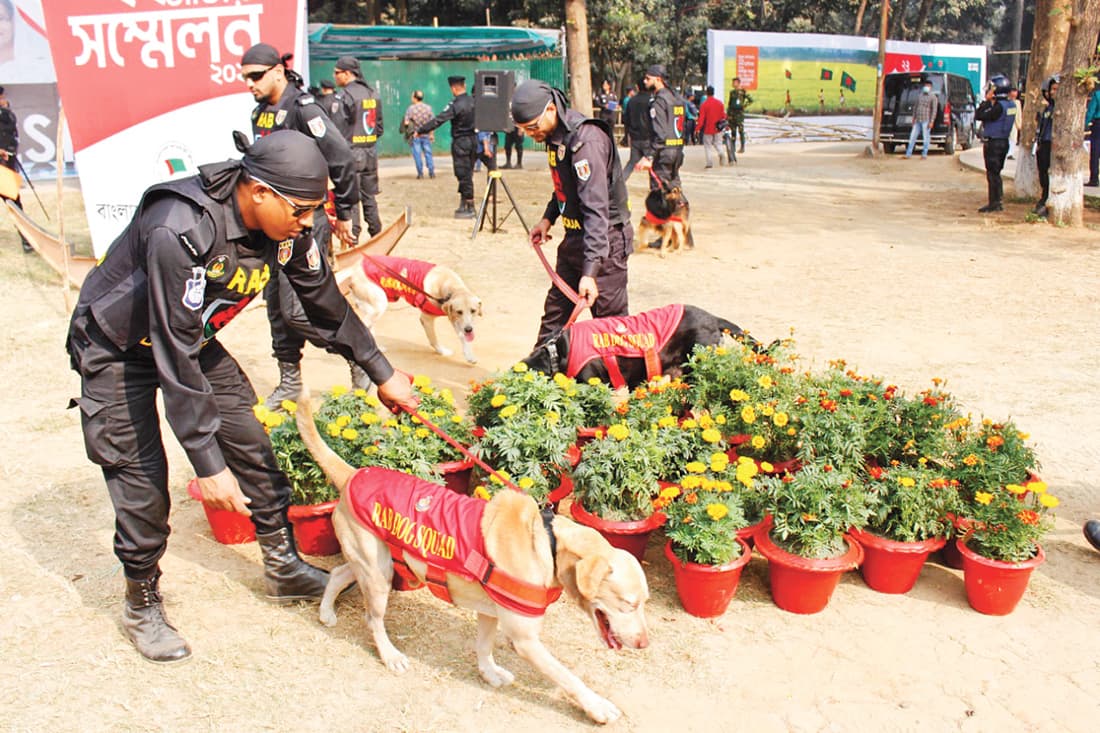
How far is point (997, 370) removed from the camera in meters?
6.50

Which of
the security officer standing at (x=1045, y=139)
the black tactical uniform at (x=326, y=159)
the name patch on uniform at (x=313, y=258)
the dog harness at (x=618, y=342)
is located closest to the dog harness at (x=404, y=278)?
the black tactical uniform at (x=326, y=159)

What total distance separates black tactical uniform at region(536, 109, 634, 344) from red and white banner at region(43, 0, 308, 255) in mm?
4967

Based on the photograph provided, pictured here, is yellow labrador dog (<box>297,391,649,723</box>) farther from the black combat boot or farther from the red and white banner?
the red and white banner

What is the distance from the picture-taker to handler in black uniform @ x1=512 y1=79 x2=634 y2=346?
4.91 meters

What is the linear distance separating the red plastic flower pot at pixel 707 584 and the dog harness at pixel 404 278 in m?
3.74

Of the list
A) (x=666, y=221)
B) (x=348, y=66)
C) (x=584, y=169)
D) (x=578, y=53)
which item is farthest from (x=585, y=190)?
(x=578, y=53)

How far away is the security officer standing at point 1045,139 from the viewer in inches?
489

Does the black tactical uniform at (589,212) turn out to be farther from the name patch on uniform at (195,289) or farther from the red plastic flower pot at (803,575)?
the name patch on uniform at (195,289)

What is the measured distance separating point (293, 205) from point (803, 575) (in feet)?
8.13

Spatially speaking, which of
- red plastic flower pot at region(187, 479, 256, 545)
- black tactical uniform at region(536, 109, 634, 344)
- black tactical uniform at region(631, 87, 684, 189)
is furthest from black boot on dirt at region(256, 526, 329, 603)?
black tactical uniform at region(631, 87, 684, 189)

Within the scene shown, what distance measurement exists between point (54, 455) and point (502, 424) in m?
2.97

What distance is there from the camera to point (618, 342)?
4.96 m

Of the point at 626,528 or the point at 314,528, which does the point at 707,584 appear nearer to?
the point at 626,528

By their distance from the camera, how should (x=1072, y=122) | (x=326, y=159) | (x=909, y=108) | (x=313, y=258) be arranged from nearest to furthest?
(x=313, y=258) → (x=326, y=159) → (x=1072, y=122) → (x=909, y=108)
